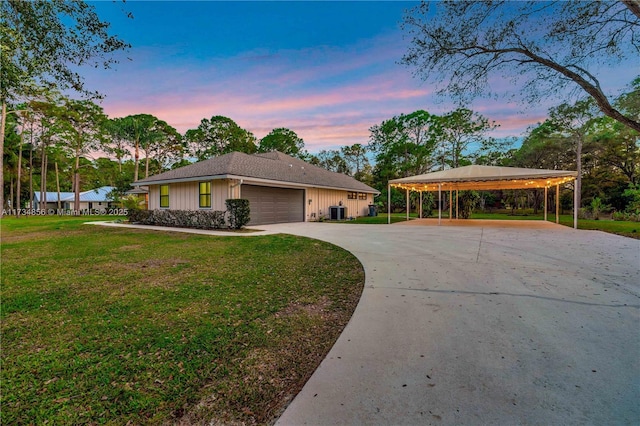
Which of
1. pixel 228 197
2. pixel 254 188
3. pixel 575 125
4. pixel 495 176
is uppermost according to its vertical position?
pixel 575 125

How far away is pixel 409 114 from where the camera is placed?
31.3 meters

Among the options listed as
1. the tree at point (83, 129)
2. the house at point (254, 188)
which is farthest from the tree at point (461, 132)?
the tree at point (83, 129)

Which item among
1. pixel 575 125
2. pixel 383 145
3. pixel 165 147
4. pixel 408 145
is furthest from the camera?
pixel 165 147

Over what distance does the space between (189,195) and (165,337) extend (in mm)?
12884

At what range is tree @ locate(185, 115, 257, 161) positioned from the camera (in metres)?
33.6

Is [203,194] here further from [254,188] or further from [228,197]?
[254,188]

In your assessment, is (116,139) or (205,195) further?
(116,139)

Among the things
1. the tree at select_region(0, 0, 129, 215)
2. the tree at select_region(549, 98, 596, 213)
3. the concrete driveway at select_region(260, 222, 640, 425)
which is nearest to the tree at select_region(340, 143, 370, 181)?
the tree at select_region(549, 98, 596, 213)

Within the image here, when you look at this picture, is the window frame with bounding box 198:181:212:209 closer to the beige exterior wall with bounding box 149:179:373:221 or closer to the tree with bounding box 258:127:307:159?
the beige exterior wall with bounding box 149:179:373:221

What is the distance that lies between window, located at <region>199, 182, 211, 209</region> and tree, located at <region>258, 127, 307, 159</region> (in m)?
22.0

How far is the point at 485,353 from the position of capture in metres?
2.29

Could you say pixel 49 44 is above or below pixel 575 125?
below

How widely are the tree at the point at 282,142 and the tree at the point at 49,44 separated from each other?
29351 mm

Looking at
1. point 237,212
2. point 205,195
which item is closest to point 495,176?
point 237,212
